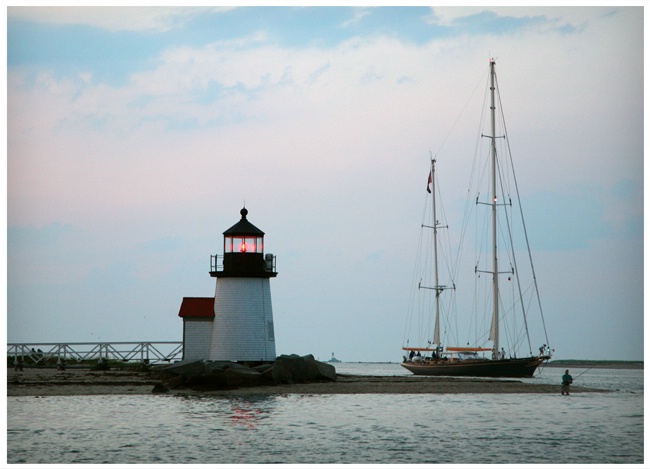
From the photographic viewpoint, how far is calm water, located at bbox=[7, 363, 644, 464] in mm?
21078

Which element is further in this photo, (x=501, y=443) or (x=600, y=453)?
(x=501, y=443)

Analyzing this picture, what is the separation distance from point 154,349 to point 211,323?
501 inches

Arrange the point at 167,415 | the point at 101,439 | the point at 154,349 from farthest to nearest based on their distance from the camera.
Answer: the point at 154,349 < the point at 167,415 < the point at 101,439

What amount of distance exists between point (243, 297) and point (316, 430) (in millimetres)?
17286

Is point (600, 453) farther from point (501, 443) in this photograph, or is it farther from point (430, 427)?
point (430, 427)

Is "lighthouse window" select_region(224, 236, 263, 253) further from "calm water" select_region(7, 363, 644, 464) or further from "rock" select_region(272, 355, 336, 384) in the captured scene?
"calm water" select_region(7, 363, 644, 464)

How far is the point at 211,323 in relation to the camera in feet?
144

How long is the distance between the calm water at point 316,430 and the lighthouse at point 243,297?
277 inches

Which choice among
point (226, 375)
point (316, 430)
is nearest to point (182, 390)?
point (226, 375)

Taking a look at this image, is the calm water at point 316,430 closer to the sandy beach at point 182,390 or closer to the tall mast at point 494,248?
the sandy beach at point 182,390

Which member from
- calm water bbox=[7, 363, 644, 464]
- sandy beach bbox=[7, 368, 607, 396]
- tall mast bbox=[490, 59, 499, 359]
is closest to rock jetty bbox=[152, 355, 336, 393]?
sandy beach bbox=[7, 368, 607, 396]

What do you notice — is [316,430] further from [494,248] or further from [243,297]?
[494,248]

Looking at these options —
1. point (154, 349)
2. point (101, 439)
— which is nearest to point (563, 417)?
point (101, 439)

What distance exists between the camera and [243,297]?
42.2 metres
